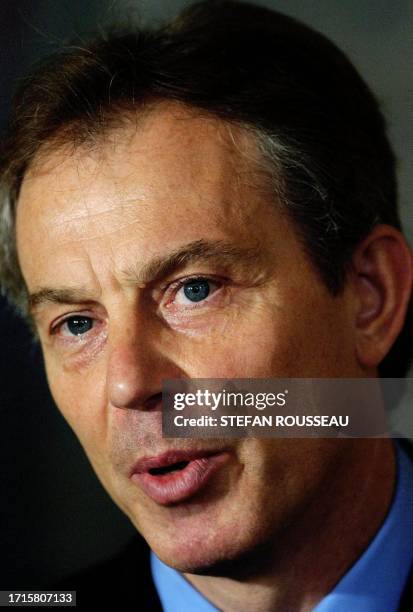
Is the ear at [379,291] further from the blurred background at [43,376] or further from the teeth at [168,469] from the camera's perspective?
the teeth at [168,469]

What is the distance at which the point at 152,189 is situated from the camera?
0.94 meters

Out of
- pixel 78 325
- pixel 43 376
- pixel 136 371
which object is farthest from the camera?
pixel 43 376

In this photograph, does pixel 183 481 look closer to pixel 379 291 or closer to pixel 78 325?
pixel 78 325

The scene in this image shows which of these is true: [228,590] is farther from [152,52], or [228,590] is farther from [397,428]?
[152,52]

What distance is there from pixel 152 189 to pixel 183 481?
1.08 ft

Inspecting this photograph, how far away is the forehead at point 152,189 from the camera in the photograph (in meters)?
0.94

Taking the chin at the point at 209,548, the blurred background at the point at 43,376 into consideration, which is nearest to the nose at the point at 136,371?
the chin at the point at 209,548

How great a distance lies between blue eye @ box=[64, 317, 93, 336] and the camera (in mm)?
1023

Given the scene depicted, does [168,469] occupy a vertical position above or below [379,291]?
below

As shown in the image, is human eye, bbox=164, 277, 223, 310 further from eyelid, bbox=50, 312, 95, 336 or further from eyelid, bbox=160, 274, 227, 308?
eyelid, bbox=50, 312, 95, 336

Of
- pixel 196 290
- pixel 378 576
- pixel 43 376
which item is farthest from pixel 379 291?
pixel 43 376

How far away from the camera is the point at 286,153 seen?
1.01 metres

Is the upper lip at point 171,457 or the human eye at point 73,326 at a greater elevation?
the human eye at point 73,326

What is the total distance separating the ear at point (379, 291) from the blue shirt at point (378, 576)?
18cm
